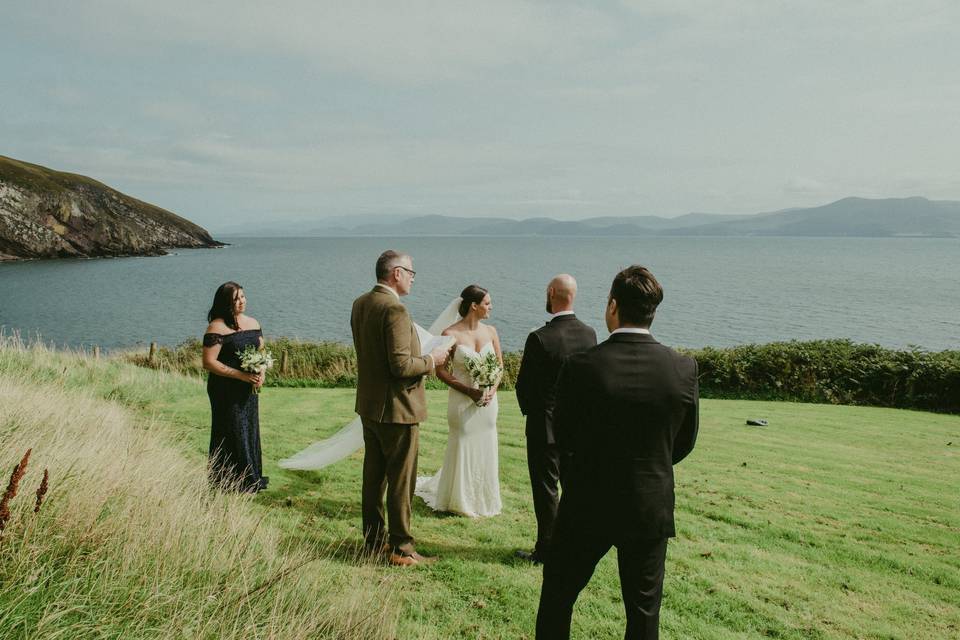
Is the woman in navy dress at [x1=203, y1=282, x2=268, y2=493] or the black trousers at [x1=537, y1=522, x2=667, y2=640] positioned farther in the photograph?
the woman in navy dress at [x1=203, y1=282, x2=268, y2=493]

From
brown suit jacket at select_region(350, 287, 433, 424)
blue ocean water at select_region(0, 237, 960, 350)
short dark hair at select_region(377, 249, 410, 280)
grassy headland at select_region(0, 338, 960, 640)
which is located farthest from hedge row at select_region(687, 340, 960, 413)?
blue ocean water at select_region(0, 237, 960, 350)

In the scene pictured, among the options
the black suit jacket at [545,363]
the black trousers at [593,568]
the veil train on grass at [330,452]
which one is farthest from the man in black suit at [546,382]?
the veil train on grass at [330,452]

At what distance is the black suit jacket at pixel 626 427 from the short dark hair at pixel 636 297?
116mm

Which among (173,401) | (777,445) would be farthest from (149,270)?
(777,445)

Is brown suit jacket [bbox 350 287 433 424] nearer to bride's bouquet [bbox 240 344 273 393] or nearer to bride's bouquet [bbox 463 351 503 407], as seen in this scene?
bride's bouquet [bbox 463 351 503 407]

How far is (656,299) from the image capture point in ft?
11.2

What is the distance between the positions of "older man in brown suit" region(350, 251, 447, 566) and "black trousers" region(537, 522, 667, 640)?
7.93 ft

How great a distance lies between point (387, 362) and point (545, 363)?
Answer: 4.91ft

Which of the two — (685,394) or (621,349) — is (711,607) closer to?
(685,394)

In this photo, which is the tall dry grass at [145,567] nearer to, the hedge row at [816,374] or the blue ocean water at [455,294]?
the hedge row at [816,374]

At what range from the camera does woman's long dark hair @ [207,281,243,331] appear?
7008 mm

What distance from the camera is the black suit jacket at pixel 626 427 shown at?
329 centimetres

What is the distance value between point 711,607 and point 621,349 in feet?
10.8

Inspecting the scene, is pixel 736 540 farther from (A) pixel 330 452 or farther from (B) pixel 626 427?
(A) pixel 330 452
